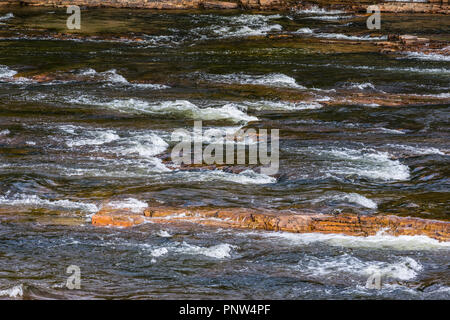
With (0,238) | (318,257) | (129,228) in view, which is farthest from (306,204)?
(0,238)

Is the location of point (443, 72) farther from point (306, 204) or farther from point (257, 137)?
point (306, 204)

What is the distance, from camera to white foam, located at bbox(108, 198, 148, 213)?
36.7ft

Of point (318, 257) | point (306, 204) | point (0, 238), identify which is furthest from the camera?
point (306, 204)

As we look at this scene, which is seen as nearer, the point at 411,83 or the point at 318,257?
the point at 318,257

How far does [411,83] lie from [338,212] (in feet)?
40.6

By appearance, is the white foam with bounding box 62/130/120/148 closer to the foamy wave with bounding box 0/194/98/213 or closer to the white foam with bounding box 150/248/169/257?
the foamy wave with bounding box 0/194/98/213

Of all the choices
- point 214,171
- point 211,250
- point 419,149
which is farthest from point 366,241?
point 419,149

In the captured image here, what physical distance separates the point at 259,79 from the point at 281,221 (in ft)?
40.5

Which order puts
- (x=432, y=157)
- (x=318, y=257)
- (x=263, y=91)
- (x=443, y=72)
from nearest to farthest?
(x=318, y=257) → (x=432, y=157) → (x=263, y=91) → (x=443, y=72)

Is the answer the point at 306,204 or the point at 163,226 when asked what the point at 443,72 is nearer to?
the point at 306,204

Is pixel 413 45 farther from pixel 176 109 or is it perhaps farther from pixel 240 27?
pixel 176 109

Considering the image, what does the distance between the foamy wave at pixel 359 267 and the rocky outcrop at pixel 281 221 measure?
948 millimetres

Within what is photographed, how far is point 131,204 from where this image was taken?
11320 mm

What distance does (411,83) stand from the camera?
72.4ft
